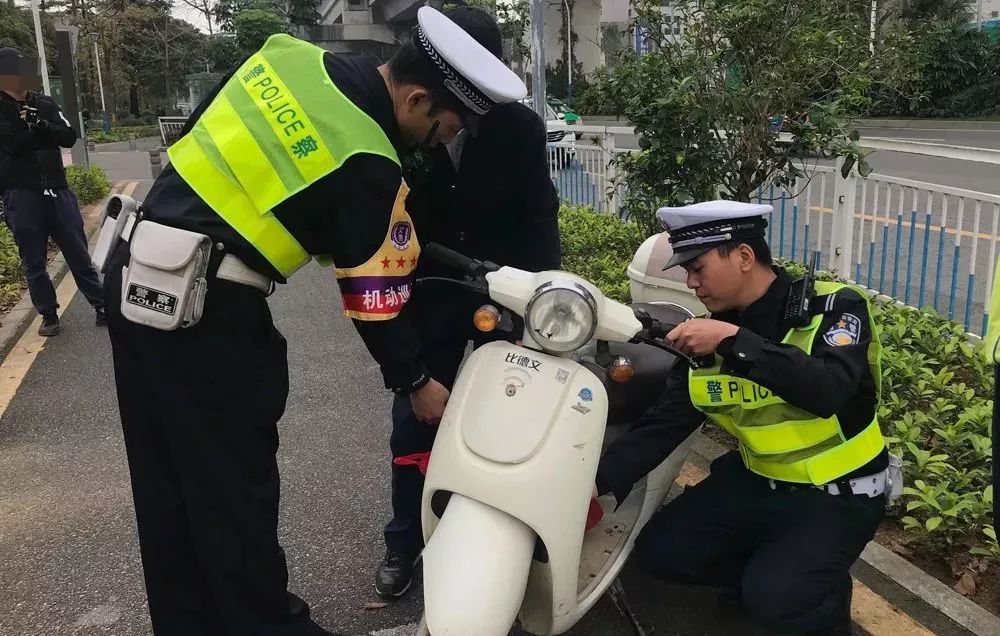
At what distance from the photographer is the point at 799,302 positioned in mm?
2156

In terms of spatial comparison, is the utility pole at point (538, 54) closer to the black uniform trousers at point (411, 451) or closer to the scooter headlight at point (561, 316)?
the black uniform trousers at point (411, 451)

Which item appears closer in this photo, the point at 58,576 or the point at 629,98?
the point at 58,576

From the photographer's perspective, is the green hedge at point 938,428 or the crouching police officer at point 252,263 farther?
the green hedge at point 938,428

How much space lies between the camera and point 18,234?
5484 millimetres

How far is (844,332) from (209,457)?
1602mm

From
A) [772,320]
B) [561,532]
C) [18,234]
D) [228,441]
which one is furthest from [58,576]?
[18,234]

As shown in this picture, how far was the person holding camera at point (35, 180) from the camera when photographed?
17.5ft

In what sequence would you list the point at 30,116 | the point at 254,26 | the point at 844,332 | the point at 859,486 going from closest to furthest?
the point at 844,332
the point at 859,486
the point at 30,116
the point at 254,26

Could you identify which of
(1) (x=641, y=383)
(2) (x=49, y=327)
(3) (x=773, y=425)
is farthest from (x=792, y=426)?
(2) (x=49, y=327)

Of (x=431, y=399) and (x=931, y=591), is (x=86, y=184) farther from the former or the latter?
(x=931, y=591)

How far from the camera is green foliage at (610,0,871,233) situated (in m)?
4.27

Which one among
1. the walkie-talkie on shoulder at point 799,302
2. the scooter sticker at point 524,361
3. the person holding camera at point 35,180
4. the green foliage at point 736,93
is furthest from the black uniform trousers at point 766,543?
the person holding camera at point 35,180

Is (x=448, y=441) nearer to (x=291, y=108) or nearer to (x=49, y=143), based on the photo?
(x=291, y=108)

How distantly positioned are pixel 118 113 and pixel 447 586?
49.5 meters
